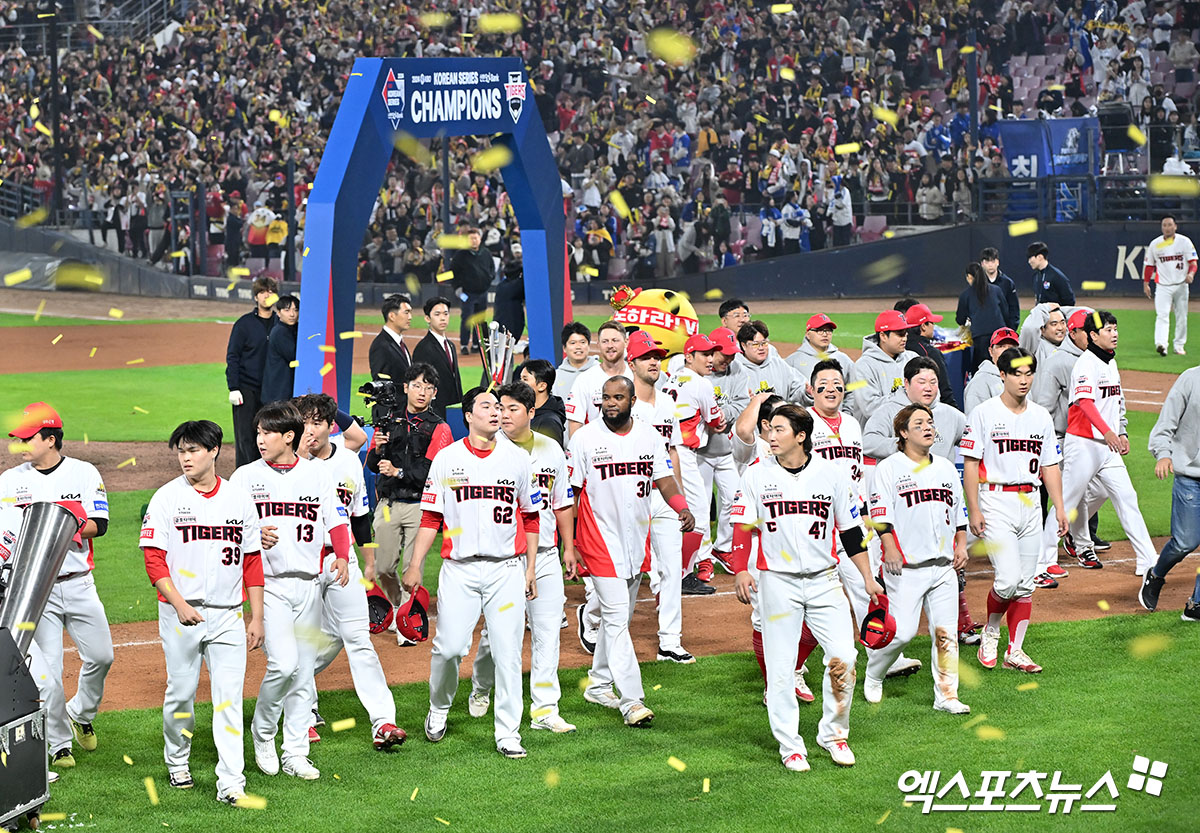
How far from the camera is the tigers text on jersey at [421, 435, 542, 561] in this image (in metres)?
8.05

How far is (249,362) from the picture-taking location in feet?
44.1

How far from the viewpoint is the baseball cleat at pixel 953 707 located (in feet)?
28.1

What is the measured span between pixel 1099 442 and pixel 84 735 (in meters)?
7.58

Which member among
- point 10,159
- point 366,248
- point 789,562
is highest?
point 10,159

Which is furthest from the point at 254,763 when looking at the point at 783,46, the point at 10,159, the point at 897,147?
the point at 10,159

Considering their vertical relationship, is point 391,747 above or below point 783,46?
below

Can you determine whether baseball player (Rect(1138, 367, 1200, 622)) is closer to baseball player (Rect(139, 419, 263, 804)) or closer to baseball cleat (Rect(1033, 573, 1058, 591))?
baseball cleat (Rect(1033, 573, 1058, 591))

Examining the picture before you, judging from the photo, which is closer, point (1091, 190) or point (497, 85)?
point (497, 85)

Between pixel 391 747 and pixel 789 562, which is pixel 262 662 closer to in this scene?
pixel 391 747

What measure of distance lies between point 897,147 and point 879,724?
76.5 ft

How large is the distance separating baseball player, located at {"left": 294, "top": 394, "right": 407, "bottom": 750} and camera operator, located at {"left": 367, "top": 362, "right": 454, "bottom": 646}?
1.43m

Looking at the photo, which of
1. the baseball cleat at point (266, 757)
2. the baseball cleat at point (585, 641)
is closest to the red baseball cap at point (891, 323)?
the baseball cleat at point (585, 641)

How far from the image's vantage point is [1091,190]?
88.2ft

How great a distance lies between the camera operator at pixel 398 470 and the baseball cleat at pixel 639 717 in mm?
2186
